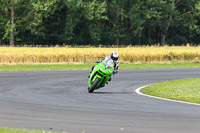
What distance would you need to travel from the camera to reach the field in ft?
117

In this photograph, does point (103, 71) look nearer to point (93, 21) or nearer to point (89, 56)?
point (89, 56)

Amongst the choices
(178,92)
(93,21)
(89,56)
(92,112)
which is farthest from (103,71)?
(93,21)

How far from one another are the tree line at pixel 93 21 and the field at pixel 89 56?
63.8 ft

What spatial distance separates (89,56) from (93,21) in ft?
100

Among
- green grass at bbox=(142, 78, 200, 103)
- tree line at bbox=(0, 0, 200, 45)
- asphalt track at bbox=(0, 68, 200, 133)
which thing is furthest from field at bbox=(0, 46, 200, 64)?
tree line at bbox=(0, 0, 200, 45)

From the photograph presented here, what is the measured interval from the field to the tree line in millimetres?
19438

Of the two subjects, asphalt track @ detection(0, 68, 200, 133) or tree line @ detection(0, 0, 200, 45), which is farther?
tree line @ detection(0, 0, 200, 45)

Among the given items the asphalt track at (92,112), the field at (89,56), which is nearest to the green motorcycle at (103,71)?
the asphalt track at (92,112)

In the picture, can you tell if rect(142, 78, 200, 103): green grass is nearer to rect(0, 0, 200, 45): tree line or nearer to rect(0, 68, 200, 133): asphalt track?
rect(0, 68, 200, 133): asphalt track

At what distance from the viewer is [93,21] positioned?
221 feet

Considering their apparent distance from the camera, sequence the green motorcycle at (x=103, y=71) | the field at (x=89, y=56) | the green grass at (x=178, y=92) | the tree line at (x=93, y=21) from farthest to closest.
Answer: the tree line at (x=93, y=21) < the field at (x=89, y=56) < the green motorcycle at (x=103, y=71) < the green grass at (x=178, y=92)

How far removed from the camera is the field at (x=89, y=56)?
35.7 metres

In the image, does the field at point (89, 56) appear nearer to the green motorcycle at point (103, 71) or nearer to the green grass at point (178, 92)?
the green grass at point (178, 92)

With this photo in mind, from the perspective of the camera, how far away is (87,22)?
66.8m
